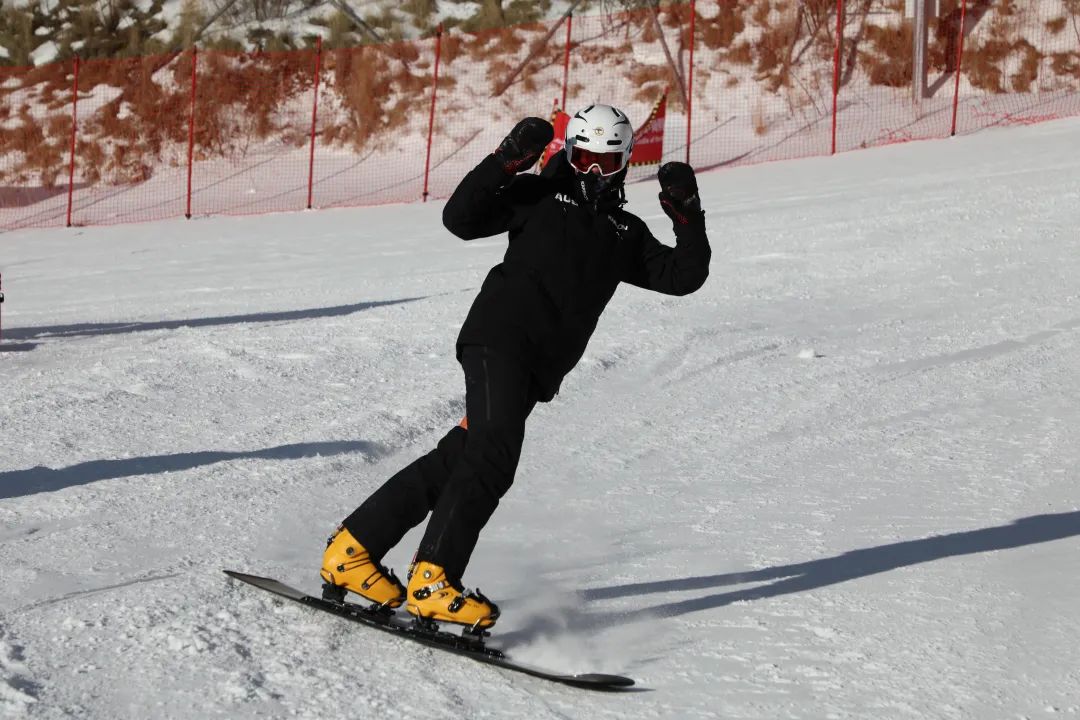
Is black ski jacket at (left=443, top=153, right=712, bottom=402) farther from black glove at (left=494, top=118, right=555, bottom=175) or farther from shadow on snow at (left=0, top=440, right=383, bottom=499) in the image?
shadow on snow at (left=0, top=440, right=383, bottom=499)

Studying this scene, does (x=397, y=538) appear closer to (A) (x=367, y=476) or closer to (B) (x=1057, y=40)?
(A) (x=367, y=476)

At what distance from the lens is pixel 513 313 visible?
4.02 metres

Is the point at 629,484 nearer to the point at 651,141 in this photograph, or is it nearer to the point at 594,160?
the point at 594,160

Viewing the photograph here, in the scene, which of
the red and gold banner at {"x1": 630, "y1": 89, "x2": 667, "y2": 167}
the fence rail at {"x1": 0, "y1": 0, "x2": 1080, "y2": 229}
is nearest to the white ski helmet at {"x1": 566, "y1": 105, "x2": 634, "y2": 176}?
the red and gold banner at {"x1": 630, "y1": 89, "x2": 667, "y2": 167}

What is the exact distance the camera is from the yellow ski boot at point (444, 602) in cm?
400

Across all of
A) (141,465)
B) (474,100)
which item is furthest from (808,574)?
A: (474,100)

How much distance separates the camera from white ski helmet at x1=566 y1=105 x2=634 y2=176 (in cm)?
407

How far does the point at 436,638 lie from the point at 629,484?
2.56 m

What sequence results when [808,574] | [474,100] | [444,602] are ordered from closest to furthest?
1. [444,602]
2. [808,574]
3. [474,100]

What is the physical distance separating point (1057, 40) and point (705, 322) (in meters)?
15.9

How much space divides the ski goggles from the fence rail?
15.9 m

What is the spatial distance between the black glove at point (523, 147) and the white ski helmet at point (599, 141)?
18cm

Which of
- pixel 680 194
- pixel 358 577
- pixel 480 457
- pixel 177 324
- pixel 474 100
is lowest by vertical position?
pixel 177 324

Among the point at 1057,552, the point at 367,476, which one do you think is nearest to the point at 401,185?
the point at 367,476
